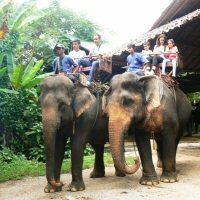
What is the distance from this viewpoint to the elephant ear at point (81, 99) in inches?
216

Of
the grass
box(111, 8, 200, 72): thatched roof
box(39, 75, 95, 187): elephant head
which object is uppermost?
box(111, 8, 200, 72): thatched roof

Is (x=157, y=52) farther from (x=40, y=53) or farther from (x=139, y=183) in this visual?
(x=40, y=53)

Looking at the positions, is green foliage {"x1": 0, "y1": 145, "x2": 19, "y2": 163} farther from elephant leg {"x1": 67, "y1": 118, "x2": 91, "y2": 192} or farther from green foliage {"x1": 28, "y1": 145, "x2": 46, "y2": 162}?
elephant leg {"x1": 67, "y1": 118, "x2": 91, "y2": 192}

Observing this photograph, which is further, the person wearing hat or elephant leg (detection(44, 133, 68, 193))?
the person wearing hat

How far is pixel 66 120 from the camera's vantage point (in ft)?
17.2

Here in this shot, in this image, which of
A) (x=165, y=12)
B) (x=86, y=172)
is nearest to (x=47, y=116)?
(x=86, y=172)

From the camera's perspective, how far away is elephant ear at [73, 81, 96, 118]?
548cm

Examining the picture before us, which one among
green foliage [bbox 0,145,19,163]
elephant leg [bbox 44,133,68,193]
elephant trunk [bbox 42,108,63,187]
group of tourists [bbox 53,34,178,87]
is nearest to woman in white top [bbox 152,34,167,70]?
group of tourists [bbox 53,34,178,87]

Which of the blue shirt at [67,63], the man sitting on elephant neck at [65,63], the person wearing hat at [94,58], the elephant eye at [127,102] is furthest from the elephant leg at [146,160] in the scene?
the blue shirt at [67,63]

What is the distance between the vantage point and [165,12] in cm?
1131

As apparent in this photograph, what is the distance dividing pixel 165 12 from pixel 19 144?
22.1 ft

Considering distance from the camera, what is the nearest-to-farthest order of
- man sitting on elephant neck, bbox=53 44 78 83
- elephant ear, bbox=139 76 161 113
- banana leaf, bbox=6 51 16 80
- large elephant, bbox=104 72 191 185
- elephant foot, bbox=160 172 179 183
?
large elephant, bbox=104 72 191 185, elephant ear, bbox=139 76 161 113, elephant foot, bbox=160 172 179 183, man sitting on elephant neck, bbox=53 44 78 83, banana leaf, bbox=6 51 16 80

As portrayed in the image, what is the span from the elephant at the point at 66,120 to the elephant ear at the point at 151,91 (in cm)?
100

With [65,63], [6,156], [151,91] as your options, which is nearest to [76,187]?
[151,91]
